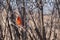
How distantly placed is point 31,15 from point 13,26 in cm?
49

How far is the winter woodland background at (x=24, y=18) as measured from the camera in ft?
18.9

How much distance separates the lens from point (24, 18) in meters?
5.82

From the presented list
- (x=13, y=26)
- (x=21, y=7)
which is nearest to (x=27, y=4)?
(x=21, y=7)

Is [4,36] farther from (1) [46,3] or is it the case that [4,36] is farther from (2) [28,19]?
(1) [46,3]

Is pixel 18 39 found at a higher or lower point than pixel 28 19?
lower

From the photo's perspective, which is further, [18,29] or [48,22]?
[48,22]

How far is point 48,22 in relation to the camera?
6.31 m

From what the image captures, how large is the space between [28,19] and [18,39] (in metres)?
0.53

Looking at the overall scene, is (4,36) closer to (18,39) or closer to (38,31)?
(18,39)

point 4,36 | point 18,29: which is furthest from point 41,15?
point 4,36

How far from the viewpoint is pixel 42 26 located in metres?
5.84

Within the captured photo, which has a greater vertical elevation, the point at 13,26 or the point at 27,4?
the point at 27,4

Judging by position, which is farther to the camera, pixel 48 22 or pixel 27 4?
pixel 48 22

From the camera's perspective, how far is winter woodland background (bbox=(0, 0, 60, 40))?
18.9 feet
